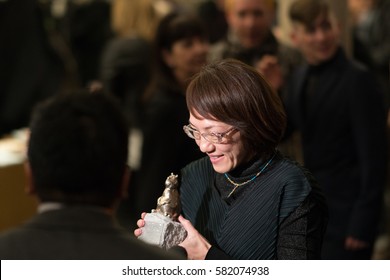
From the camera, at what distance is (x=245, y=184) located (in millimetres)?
2066

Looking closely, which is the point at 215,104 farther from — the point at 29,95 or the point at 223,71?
the point at 29,95

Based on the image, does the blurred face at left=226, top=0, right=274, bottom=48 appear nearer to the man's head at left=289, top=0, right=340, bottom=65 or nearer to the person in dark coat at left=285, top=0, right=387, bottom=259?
the man's head at left=289, top=0, right=340, bottom=65

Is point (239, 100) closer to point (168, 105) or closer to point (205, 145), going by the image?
point (205, 145)

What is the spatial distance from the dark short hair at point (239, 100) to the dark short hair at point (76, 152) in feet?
1.31

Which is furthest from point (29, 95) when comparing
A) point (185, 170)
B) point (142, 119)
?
point (185, 170)

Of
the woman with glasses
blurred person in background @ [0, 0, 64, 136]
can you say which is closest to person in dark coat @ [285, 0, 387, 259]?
the woman with glasses

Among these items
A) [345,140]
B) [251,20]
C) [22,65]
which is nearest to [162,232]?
[345,140]

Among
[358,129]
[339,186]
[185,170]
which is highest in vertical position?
[185,170]

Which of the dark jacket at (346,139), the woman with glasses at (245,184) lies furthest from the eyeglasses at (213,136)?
the dark jacket at (346,139)

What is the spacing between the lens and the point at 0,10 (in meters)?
4.11

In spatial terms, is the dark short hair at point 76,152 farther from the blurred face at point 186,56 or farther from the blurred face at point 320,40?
the blurred face at point 320,40

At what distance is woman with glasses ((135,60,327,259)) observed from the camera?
1985 millimetres

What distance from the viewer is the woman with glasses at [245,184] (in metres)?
1.99

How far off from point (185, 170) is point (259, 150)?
0.71 feet
